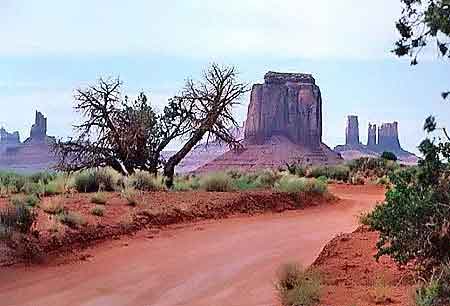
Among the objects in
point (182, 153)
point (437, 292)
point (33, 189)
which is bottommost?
point (437, 292)

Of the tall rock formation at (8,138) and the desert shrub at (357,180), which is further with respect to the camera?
the tall rock formation at (8,138)

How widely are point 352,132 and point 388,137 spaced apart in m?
7.74

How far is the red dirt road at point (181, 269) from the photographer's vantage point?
12164mm

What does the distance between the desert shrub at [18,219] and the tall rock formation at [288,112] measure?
8612 centimetres

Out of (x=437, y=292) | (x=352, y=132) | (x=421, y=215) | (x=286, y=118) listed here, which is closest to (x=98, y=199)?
(x=421, y=215)

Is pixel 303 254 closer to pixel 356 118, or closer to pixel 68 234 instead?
pixel 68 234

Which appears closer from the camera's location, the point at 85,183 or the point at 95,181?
the point at 95,181

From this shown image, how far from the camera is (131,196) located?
2269 centimetres

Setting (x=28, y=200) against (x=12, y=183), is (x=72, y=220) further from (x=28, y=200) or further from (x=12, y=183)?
(x=12, y=183)

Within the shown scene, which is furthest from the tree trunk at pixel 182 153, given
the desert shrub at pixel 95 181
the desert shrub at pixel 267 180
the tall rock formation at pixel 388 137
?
the tall rock formation at pixel 388 137

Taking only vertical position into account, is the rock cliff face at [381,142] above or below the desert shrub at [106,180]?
above

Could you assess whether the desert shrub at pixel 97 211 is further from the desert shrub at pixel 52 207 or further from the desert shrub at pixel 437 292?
the desert shrub at pixel 437 292

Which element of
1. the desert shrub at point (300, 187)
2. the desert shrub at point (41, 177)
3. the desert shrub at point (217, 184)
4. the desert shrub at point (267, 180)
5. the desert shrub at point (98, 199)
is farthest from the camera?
the desert shrub at point (267, 180)

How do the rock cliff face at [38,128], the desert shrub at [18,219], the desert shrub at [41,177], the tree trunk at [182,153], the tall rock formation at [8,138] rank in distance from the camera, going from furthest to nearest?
the tall rock formation at [8,138], the rock cliff face at [38,128], the tree trunk at [182,153], the desert shrub at [41,177], the desert shrub at [18,219]
